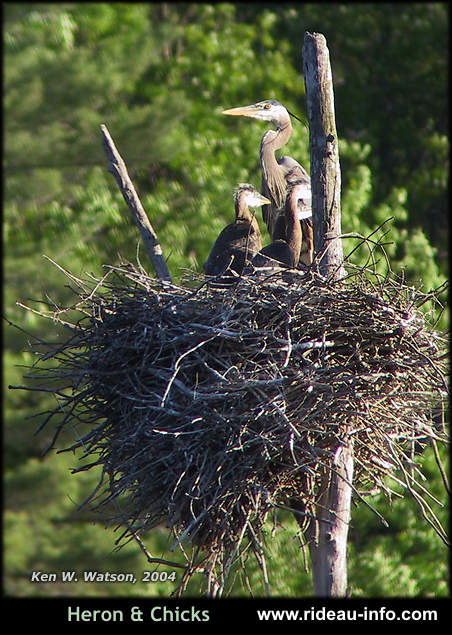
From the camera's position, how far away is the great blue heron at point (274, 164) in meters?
7.61

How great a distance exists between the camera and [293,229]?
6.52m

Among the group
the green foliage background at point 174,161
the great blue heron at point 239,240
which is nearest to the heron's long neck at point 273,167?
the great blue heron at point 239,240

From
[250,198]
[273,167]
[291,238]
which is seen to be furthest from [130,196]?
[273,167]

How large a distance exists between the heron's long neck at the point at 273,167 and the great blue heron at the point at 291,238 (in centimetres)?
65

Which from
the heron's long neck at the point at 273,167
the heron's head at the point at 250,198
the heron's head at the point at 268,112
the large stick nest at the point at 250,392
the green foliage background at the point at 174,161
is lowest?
the large stick nest at the point at 250,392

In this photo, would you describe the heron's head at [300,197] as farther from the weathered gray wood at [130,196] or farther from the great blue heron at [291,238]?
the weathered gray wood at [130,196]

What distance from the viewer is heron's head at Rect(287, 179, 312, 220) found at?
6671 mm

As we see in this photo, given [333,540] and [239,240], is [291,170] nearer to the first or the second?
[239,240]

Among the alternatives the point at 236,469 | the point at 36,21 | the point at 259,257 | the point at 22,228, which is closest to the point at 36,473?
the point at 22,228

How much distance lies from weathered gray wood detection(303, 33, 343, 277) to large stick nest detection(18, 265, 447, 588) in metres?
0.43

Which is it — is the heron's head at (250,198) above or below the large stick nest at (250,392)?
above

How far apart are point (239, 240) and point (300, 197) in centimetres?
51

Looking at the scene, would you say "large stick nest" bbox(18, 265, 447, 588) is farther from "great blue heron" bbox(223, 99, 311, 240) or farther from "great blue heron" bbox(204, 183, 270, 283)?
"great blue heron" bbox(223, 99, 311, 240)

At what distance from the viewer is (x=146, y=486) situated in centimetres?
516
